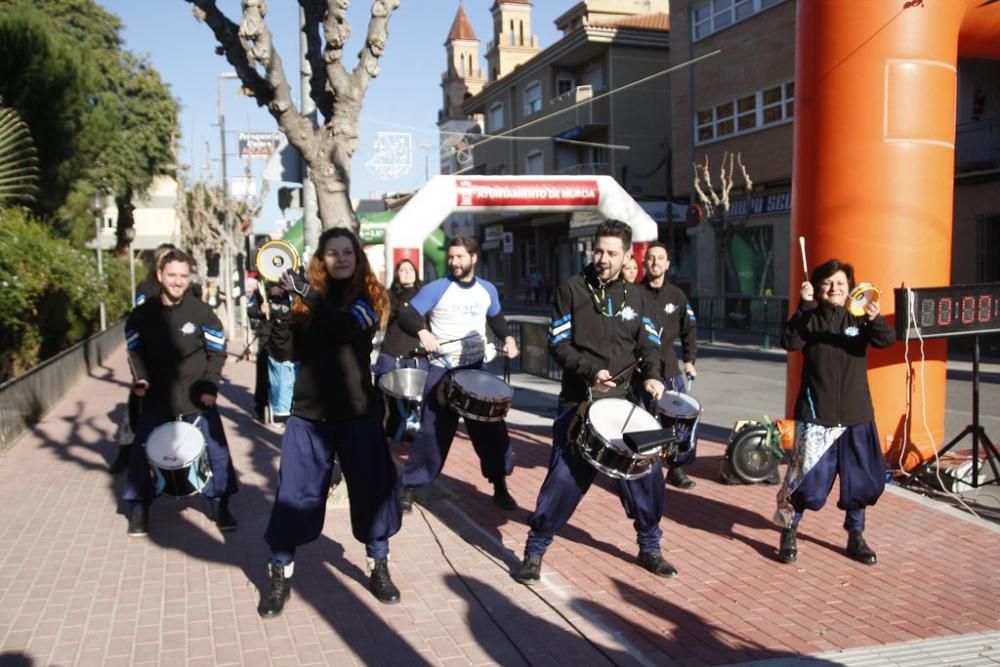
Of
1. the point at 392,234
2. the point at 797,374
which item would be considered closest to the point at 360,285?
the point at 797,374

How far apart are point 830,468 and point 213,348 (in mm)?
3938

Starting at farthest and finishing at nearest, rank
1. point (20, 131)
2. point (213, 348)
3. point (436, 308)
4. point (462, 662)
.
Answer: point (20, 131) < point (436, 308) < point (213, 348) < point (462, 662)

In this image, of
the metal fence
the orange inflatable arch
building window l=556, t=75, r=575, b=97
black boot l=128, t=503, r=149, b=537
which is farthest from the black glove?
building window l=556, t=75, r=575, b=97

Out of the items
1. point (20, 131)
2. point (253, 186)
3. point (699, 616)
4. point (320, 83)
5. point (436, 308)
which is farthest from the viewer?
point (253, 186)

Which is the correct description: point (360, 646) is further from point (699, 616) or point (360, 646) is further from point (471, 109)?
point (471, 109)

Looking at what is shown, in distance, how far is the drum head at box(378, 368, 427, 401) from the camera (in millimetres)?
7227

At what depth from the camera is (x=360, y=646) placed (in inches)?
167

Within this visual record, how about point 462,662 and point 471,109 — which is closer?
point 462,662

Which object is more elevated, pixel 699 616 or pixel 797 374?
pixel 797 374

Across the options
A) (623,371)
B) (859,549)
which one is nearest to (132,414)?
(623,371)

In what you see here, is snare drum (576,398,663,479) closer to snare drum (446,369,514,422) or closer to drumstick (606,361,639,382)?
drumstick (606,361,639,382)

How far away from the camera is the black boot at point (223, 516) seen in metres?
6.17

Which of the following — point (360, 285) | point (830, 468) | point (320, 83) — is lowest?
point (830, 468)

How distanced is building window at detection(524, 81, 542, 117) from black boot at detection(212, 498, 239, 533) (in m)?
38.8
